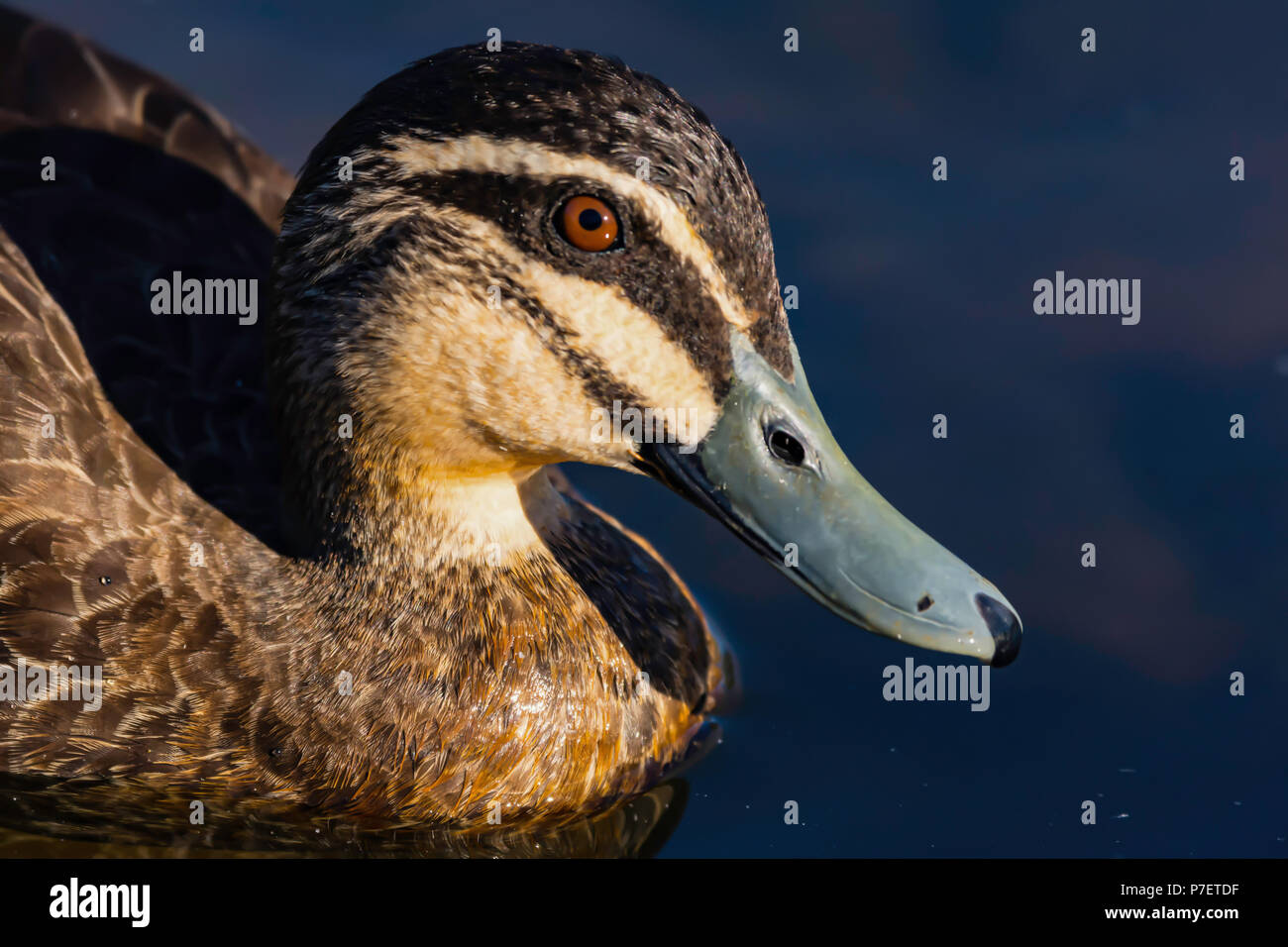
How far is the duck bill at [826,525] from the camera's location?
181 inches

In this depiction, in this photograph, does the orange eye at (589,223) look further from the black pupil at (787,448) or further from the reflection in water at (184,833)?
the reflection in water at (184,833)

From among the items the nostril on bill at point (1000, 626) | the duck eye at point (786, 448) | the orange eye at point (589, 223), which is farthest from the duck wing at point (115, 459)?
the nostril on bill at point (1000, 626)

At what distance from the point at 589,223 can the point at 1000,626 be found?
165 cm

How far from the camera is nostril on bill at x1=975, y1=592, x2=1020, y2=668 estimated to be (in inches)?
182

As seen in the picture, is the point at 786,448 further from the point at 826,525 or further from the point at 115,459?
the point at 115,459

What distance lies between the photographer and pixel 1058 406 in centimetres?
689

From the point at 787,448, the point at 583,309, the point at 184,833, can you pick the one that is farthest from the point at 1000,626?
the point at 184,833

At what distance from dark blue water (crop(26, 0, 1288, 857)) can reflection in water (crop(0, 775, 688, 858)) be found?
2.38ft

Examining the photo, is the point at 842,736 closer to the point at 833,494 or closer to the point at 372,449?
the point at 833,494

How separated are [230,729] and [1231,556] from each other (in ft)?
12.7

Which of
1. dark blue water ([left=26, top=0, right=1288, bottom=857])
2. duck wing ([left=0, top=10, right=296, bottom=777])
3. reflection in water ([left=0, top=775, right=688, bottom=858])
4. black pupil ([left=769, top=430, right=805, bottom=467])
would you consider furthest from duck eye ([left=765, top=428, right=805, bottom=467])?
duck wing ([left=0, top=10, right=296, bottom=777])

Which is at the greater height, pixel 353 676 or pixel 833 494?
pixel 833 494

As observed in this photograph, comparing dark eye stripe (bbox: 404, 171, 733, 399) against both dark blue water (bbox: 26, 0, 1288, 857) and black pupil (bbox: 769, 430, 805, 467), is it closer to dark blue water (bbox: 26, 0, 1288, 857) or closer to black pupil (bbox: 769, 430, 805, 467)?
black pupil (bbox: 769, 430, 805, 467)
